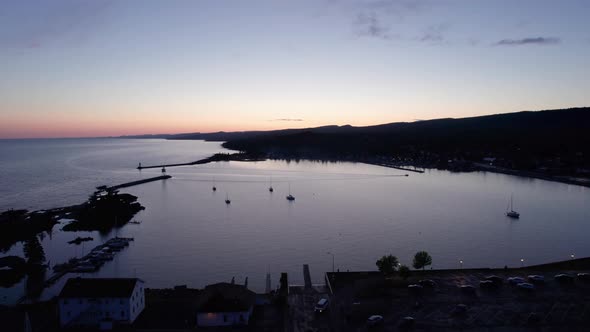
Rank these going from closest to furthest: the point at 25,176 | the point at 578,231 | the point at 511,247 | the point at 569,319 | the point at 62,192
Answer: the point at 569,319
the point at 511,247
the point at 578,231
the point at 62,192
the point at 25,176

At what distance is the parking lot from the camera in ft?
35.6

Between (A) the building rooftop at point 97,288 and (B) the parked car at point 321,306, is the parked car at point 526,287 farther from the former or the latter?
(A) the building rooftop at point 97,288

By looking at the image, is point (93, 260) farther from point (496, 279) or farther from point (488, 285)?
point (496, 279)

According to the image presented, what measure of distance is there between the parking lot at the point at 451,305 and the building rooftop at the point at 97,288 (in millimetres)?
4749

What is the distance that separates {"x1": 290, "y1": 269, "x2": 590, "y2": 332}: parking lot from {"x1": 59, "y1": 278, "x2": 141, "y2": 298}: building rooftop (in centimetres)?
475

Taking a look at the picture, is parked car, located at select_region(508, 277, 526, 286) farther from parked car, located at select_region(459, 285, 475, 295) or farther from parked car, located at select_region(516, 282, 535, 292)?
parked car, located at select_region(459, 285, 475, 295)

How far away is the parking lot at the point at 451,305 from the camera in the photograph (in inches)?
427

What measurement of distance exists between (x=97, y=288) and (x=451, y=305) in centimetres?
997

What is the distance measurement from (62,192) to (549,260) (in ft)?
132

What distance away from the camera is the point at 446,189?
41688mm

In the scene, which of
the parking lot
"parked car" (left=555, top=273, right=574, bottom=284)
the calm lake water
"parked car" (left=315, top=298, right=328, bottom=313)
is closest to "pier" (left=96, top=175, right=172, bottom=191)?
the calm lake water

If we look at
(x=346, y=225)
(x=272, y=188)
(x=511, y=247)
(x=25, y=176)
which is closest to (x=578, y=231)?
(x=511, y=247)

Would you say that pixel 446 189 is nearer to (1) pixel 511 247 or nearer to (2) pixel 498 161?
(1) pixel 511 247

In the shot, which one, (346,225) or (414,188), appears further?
(414,188)
